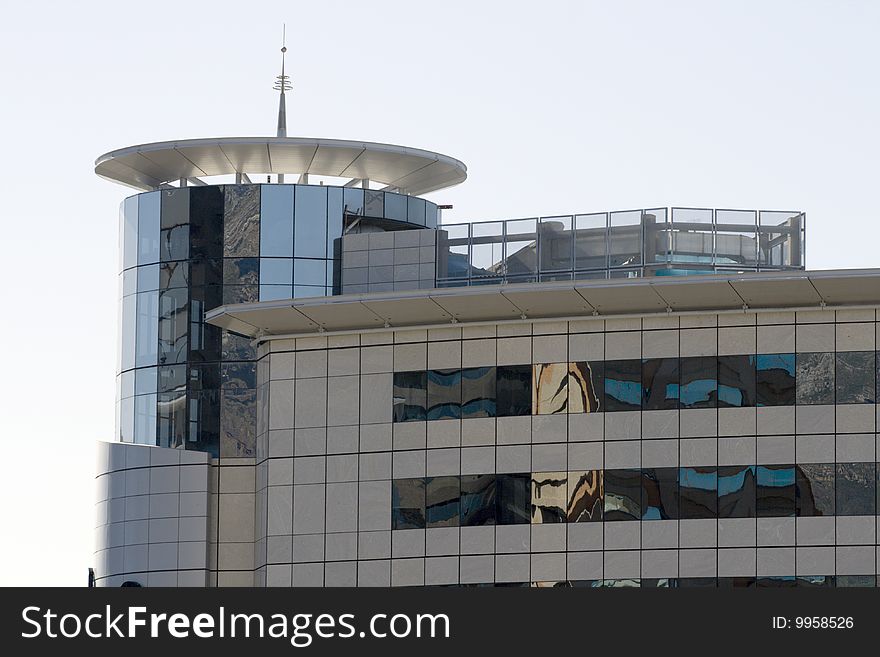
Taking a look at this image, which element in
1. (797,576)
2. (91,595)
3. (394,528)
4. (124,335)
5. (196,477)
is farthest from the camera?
(124,335)

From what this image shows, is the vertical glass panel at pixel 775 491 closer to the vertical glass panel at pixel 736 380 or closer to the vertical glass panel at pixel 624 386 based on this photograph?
the vertical glass panel at pixel 736 380

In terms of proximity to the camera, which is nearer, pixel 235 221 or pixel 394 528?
pixel 394 528

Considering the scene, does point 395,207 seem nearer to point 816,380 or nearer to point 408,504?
point 408,504

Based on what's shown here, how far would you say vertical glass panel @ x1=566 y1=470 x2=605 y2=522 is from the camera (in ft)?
185

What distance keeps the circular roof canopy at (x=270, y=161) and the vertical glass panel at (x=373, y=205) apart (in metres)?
1.92

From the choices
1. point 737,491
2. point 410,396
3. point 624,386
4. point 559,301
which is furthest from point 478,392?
point 737,491

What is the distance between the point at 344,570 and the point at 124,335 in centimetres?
1651

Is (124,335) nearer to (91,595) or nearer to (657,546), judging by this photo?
(657,546)

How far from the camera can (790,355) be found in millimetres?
55719

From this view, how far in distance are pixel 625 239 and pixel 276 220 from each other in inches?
563

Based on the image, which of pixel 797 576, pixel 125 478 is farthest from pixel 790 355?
pixel 125 478

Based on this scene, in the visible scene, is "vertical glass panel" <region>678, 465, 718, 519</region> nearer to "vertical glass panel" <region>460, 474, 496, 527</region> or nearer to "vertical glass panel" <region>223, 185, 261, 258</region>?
"vertical glass panel" <region>460, 474, 496, 527</region>

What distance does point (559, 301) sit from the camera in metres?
57.2

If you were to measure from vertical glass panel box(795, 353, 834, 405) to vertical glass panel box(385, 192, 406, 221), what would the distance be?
59.4 ft
